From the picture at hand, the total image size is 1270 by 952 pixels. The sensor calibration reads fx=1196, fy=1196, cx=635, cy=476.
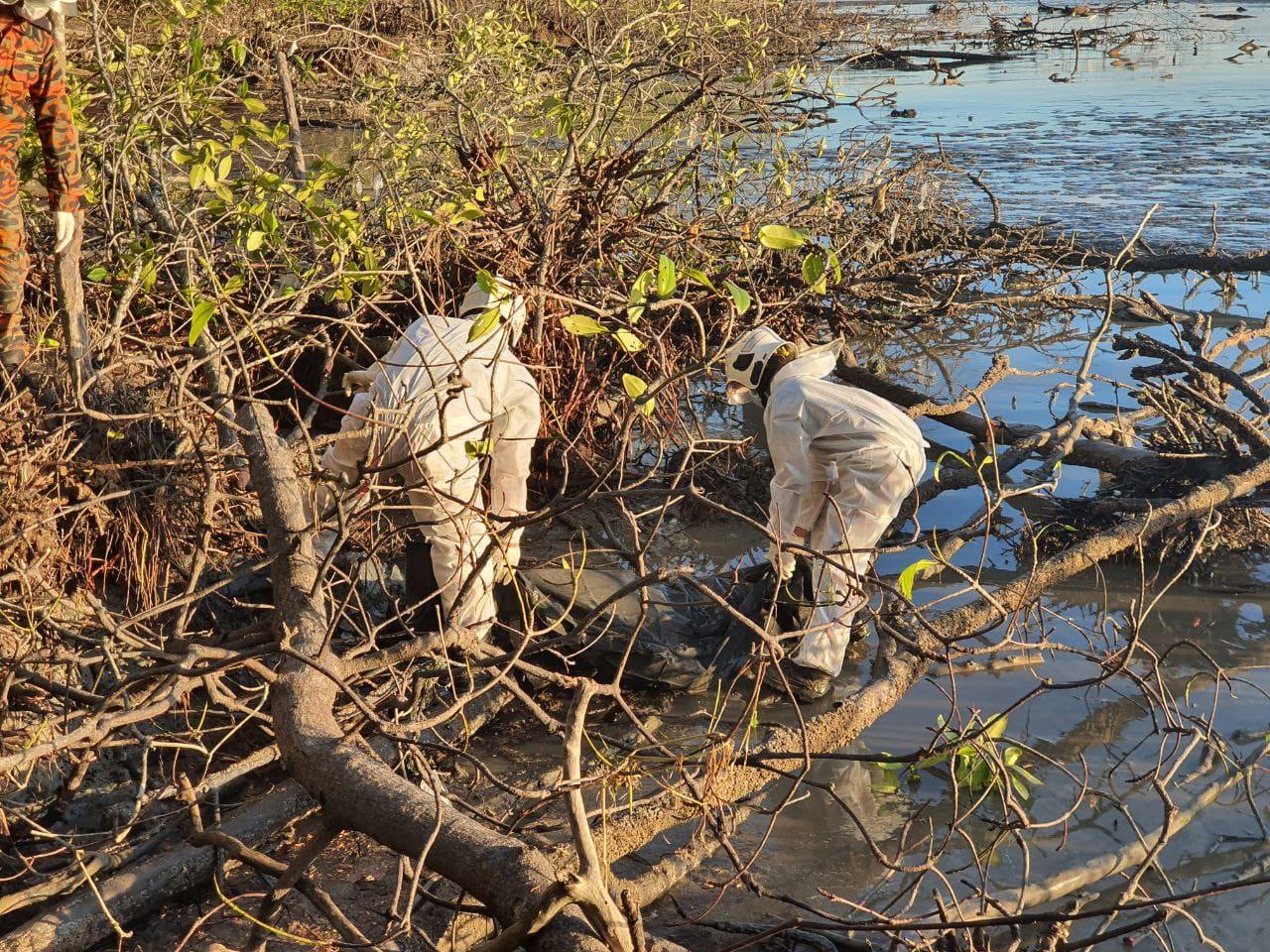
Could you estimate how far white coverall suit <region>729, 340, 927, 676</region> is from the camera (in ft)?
16.4

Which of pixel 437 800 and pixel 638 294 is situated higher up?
pixel 638 294

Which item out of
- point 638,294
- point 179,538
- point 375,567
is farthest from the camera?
point 375,567

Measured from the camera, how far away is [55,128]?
15.6 feet

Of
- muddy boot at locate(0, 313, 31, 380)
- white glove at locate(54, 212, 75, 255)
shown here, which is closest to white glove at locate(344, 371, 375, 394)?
white glove at locate(54, 212, 75, 255)

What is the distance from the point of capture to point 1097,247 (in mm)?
10688

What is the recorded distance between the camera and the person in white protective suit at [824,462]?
498cm

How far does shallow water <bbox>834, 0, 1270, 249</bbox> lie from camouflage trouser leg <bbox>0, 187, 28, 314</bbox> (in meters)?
8.90

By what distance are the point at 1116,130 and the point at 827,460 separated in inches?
603

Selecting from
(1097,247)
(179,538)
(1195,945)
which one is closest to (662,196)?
(179,538)

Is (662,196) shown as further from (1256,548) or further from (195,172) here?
(1256,548)

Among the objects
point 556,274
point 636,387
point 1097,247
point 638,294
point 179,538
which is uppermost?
point 638,294

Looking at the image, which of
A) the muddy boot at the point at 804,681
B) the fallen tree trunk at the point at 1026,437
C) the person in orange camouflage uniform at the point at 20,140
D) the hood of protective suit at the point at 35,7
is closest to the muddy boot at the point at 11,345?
the person in orange camouflage uniform at the point at 20,140

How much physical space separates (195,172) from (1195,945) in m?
3.96

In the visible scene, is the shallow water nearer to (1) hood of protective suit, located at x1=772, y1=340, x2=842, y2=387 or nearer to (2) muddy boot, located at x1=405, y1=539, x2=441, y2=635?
(1) hood of protective suit, located at x1=772, y1=340, x2=842, y2=387
